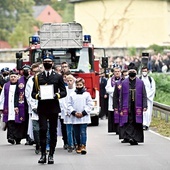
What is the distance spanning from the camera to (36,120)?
17.8 metres

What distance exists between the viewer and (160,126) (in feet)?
84.5

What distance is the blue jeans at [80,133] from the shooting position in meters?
17.8

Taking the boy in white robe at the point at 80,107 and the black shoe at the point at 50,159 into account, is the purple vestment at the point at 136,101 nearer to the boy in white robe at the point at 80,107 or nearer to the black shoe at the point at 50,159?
the boy in white robe at the point at 80,107

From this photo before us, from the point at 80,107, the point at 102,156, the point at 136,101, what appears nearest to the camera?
the point at 102,156

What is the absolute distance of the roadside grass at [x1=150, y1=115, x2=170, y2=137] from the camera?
2399 cm

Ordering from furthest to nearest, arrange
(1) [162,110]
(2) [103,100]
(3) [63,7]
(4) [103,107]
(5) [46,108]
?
(3) [63,7] < (2) [103,100] < (4) [103,107] < (1) [162,110] < (5) [46,108]

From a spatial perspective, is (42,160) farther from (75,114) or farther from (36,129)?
(75,114)

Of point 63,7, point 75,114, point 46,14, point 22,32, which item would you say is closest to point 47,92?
point 75,114

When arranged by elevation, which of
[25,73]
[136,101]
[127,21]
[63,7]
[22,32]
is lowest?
[136,101]

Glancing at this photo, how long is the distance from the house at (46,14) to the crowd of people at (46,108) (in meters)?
118

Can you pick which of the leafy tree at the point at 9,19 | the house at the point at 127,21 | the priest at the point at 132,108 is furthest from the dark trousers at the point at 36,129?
the leafy tree at the point at 9,19

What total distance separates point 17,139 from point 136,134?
2.83m

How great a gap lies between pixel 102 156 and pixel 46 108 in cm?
221

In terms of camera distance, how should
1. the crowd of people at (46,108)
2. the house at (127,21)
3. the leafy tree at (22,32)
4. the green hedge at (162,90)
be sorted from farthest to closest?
the leafy tree at (22,32) < the house at (127,21) < the green hedge at (162,90) < the crowd of people at (46,108)
